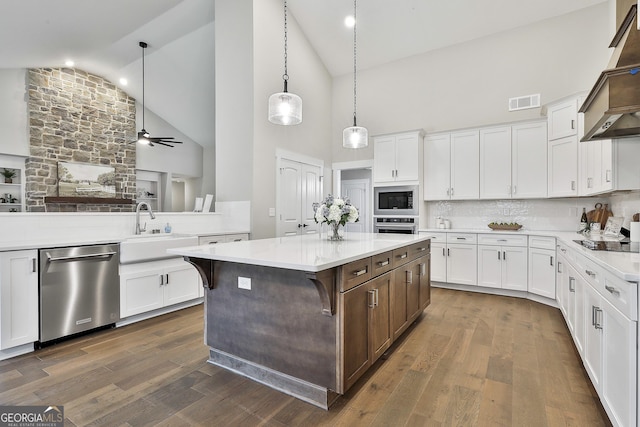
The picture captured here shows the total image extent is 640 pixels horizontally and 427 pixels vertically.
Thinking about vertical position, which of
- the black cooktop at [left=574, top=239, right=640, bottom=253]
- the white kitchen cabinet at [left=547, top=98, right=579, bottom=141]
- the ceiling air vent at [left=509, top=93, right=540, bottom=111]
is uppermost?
the ceiling air vent at [left=509, top=93, right=540, bottom=111]

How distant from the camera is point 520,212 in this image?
476 centimetres

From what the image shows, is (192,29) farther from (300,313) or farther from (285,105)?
(300,313)

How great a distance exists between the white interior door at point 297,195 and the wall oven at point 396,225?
1.23 metres

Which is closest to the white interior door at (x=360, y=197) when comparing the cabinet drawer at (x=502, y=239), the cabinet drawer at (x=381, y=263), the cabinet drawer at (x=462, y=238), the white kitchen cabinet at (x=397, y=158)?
the white kitchen cabinet at (x=397, y=158)

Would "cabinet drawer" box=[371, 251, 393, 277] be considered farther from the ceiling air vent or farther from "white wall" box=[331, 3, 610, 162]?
the ceiling air vent

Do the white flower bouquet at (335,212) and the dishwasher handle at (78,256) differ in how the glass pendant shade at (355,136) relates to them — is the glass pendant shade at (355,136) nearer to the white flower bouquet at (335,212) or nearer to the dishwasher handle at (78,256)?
the white flower bouquet at (335,212)

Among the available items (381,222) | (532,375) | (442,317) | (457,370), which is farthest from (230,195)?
(532,375)

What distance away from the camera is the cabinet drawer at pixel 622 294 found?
1376mm

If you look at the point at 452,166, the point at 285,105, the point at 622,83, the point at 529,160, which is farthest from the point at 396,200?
the point at 622,83

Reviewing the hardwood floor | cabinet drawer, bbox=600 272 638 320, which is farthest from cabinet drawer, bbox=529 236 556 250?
cabinet drawer, bbox=600 272 638 320

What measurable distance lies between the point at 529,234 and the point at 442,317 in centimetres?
176

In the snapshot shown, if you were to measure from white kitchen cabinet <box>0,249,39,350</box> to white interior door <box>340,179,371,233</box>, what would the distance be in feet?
19.2

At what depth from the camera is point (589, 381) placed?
219 cm

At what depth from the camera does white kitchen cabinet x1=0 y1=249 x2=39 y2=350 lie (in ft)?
8.07
